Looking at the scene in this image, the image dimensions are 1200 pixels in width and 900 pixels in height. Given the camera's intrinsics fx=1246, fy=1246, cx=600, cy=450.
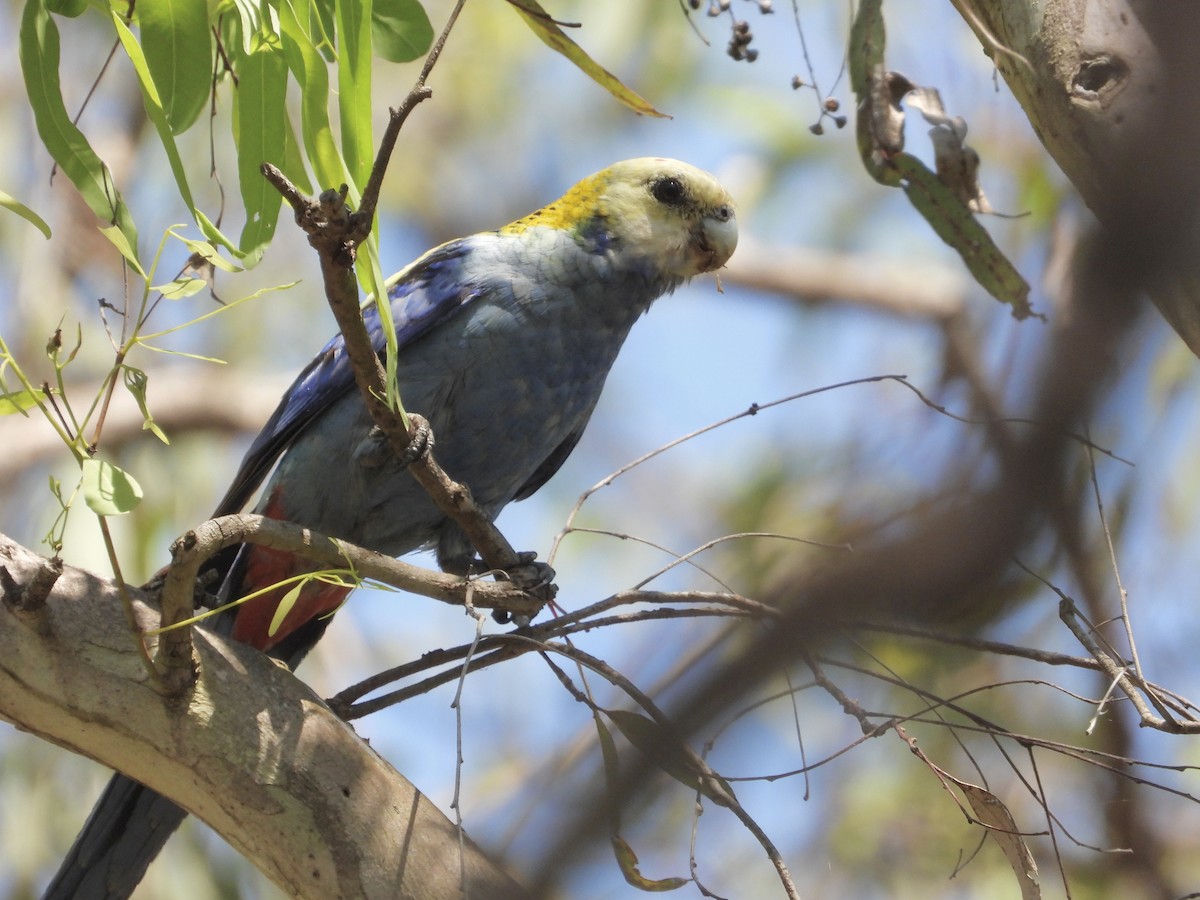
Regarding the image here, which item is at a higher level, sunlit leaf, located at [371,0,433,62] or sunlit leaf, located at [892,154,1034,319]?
sunlit leaf, located at [892,154,1034,319]

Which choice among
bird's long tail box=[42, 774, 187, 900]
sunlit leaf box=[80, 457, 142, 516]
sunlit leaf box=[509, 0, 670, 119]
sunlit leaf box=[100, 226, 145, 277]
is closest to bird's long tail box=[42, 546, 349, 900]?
bird's long tail box=[42, 774, 187, 900]

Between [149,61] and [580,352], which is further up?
[580,352]

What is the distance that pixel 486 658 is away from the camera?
7.51 ft

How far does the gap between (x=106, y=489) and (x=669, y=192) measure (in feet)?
6.56

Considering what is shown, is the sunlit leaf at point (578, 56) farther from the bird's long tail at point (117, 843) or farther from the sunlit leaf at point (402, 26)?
the bird's long tail at point (117, 843)

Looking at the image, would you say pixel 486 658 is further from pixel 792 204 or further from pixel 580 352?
pixel 792 204

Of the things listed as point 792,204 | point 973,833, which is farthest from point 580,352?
point 792,204

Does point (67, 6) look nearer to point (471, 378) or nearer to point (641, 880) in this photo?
point (471, 378)

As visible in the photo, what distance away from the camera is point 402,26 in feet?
7.18

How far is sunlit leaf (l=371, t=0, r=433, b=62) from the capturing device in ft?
7.17

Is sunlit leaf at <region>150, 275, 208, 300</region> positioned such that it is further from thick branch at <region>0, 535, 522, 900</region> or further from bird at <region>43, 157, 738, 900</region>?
bird at <region>43, 157, 738, 900</region>

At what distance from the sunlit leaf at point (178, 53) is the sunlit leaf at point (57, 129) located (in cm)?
14

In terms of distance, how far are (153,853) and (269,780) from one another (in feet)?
2.25

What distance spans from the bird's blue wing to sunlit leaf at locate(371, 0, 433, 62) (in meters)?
0.85
